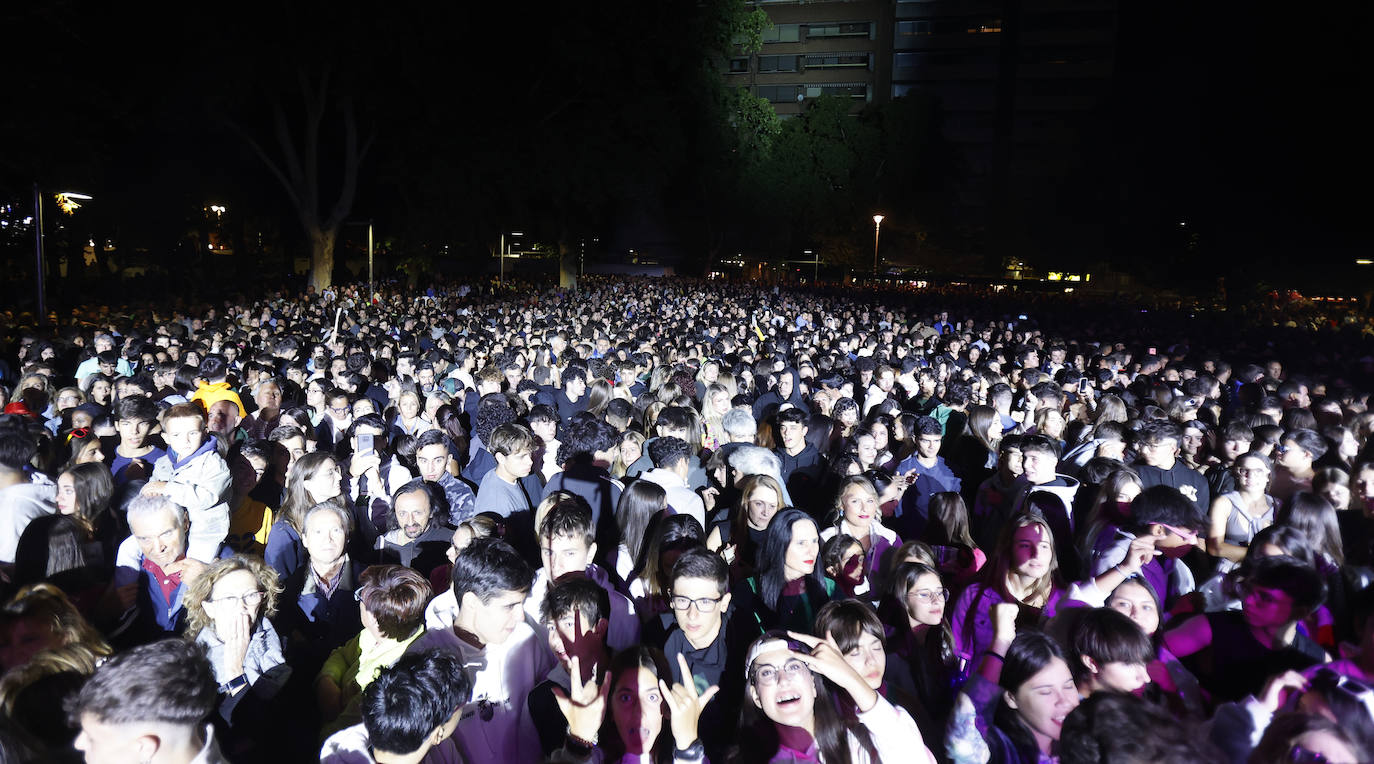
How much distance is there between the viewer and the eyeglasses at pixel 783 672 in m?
2.54

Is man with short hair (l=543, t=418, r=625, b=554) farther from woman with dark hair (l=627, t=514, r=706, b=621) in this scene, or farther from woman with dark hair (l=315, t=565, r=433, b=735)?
woman with dark hair (l=315, t=565, r=433, b=735)

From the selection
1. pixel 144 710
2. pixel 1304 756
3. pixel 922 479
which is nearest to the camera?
pixel 1304 756

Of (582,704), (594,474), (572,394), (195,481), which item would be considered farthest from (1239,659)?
(572,394)

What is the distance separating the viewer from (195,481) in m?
4.53

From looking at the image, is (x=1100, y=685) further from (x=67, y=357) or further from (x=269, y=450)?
(x=67, y=357)

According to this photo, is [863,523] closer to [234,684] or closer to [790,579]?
[790,579]

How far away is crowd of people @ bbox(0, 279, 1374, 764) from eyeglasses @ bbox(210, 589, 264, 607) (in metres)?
0.02

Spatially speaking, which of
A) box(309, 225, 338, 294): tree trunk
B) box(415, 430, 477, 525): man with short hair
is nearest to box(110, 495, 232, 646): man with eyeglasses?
box(415, 430, 477, 525): man with short hair

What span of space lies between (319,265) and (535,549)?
85.1 feet

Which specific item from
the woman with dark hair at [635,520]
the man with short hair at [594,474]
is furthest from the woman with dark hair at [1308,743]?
the man with short hair at [594,474]

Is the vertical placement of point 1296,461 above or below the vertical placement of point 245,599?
above

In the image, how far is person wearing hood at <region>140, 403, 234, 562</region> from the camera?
429cm

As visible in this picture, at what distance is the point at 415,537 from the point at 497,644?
150cm

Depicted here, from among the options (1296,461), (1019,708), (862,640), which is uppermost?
(1296,461)
